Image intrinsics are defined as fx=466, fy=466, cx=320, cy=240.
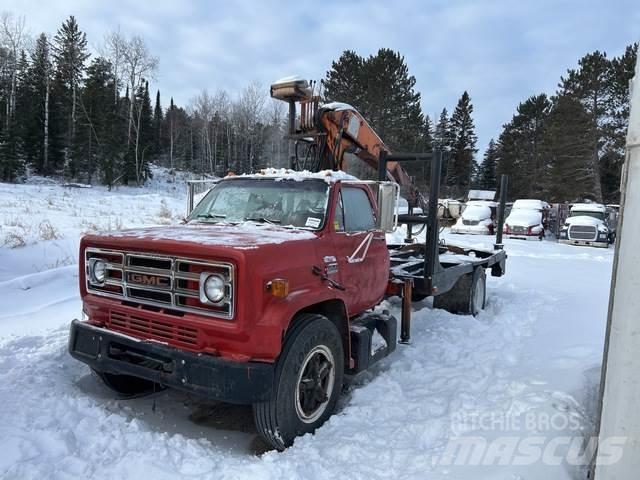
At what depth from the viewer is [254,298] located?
319 centimetres

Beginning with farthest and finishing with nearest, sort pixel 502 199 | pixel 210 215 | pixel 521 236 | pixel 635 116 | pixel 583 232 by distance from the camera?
pixel 521 236, pixel 583 232, pixel 502 199, pixel 210 215, pixel 635 116

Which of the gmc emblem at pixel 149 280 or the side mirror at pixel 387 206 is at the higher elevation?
the side mirror at pixel 387 206

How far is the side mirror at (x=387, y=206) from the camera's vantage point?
436cm

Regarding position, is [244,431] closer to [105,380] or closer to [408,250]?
[105,380]

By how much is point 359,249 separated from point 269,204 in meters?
0.99

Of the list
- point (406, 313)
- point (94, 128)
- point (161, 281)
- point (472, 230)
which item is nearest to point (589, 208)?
point (472, 230)

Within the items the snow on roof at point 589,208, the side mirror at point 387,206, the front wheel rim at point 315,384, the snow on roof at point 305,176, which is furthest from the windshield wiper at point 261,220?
the snow on roof at point 589,208

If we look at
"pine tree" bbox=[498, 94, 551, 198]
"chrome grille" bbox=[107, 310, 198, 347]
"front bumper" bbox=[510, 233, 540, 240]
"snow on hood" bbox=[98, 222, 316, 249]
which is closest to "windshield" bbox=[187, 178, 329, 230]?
"snow on hood" bbox=[98, 222, 316, 249]

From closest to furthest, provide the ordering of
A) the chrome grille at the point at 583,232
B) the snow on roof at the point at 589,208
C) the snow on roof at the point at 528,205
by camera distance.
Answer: the chrome grille at the point at 583,232 → the snow on roof at the point at 589,208 → the snow on roof at the point at 528,205

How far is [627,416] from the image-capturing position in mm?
2389

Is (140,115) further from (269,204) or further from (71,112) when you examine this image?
(269,204)

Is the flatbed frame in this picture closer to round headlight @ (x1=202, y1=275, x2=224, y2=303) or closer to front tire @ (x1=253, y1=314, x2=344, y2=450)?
front tire @ (x1=253, y1=314, x2=344, y2=450)

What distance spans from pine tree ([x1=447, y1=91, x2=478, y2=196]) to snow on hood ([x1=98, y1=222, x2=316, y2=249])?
6049 cm

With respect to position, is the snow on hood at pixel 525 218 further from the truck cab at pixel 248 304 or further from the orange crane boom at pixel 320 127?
the truck cab at pixel 248 304
